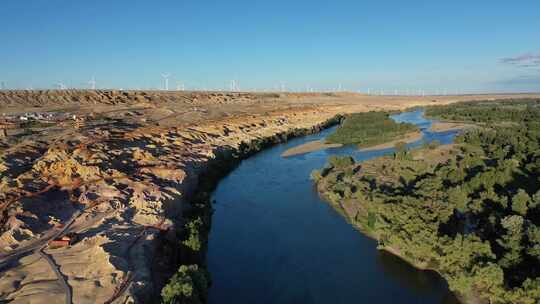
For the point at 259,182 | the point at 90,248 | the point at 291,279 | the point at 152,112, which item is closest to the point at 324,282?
the point at 291,279

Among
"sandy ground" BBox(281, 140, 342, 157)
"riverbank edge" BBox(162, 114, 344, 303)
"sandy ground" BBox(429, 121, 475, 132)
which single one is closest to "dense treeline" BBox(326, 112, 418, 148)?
"sandy ground" BBox(281, 140, 342, 157)

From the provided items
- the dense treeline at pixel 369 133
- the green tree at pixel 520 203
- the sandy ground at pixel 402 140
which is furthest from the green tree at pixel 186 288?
the dense treeline at pixel 369 133

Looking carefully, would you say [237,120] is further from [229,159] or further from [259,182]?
[259,182]

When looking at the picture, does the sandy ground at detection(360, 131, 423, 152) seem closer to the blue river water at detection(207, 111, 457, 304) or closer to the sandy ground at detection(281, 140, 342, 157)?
the sandy ground at detection(281, 140, 342, 157)

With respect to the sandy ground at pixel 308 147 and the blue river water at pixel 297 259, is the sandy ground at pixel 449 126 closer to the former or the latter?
the sandy ground at pixel 308 147

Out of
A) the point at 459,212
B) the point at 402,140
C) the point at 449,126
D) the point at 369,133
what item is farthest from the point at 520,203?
the point at 449,126

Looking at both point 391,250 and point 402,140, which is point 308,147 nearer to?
point 402,140
